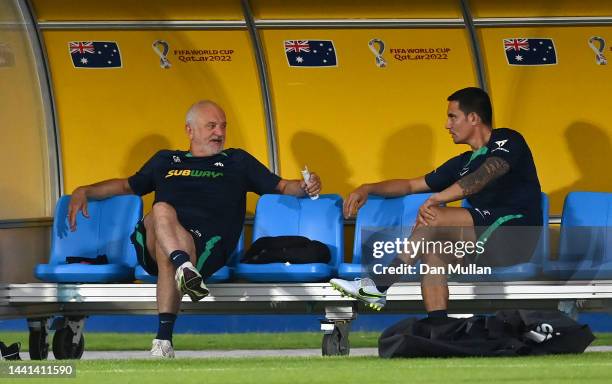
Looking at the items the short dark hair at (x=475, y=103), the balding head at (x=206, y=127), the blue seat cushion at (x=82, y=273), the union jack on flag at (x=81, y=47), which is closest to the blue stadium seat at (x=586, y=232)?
the short dark hair at (x=475, y=103)

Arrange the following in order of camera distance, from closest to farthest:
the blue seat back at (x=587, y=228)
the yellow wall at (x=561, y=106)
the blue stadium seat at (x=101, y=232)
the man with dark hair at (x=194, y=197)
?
the man with dark hair at (x=194, y=197) < the blue seat back at (x=587, y=228) < the blue stadium seat at (x=101, y=232) < the yellow wall at (x=561, y=106)

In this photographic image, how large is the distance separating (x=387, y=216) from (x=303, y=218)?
0.56m

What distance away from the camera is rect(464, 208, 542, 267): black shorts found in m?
8.25

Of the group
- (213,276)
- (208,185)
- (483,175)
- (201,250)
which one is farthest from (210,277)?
(483,175)

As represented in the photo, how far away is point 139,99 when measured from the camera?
1051 cm

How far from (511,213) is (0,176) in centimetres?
344

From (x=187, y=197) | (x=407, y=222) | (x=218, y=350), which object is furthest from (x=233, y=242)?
(x=218, y=350)

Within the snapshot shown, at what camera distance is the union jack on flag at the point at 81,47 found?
1047 cm

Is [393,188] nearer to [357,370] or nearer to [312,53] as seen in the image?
[312,53]

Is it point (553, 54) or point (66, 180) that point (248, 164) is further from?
point (553, 54)

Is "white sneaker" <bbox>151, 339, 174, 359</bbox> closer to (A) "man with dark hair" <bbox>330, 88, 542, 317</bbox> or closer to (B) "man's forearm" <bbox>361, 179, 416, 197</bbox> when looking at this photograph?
(A) "man with dark hair" <bbox>330, 88, 542, 317</bbox>

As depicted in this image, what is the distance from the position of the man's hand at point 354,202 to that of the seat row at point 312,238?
1.23ft

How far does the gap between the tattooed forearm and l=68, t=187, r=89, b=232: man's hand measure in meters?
2.52

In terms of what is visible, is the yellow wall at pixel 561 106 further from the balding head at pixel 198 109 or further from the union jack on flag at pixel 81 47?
the union jack on flag at pixel 81 47
